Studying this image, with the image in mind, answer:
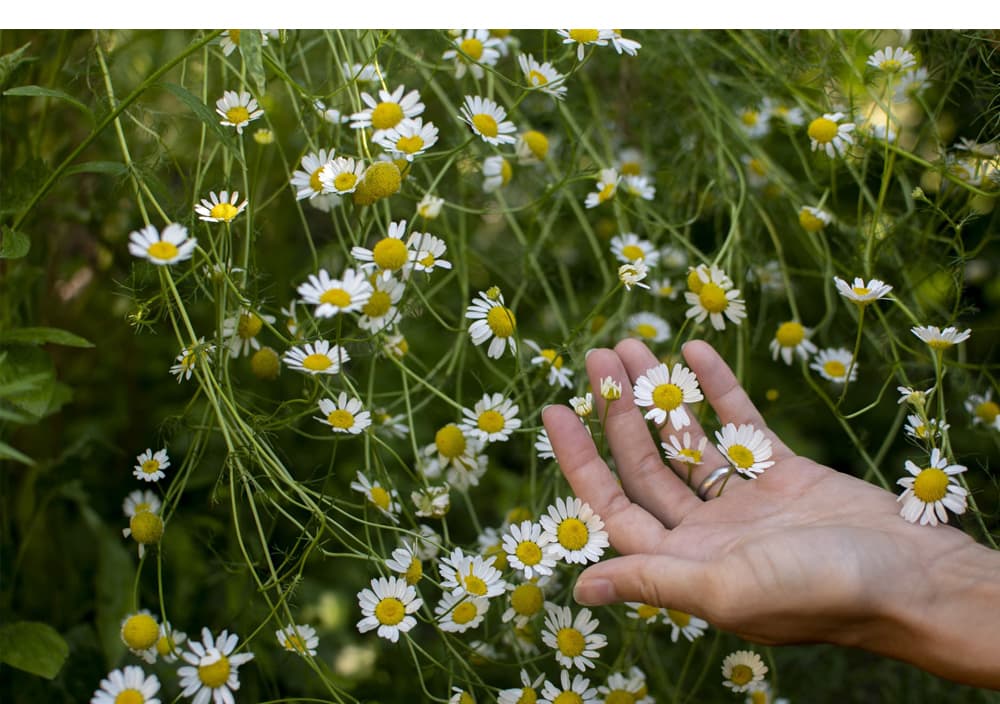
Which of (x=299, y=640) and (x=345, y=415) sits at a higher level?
(x=345, y=415)

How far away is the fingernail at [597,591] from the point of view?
710 mm

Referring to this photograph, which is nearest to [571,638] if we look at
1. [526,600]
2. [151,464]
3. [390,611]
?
[526,600]

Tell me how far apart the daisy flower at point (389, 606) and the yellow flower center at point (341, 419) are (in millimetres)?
124

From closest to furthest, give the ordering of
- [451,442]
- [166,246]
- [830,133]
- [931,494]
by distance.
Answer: [166,246]
[931,494]
[451,442]
[830,133]

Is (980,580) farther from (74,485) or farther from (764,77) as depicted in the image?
(74,485)

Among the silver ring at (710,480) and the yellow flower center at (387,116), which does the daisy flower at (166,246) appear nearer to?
the yellow flower center at (387,116)

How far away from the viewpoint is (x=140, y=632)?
75cm

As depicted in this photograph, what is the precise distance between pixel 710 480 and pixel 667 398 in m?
0.10

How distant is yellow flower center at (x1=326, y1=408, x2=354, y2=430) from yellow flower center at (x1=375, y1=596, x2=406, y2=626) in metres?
0.14

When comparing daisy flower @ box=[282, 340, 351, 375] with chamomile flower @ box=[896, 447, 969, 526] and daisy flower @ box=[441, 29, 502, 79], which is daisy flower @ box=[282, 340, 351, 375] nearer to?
daisy flower @ box=[441, 29, 502, 79]

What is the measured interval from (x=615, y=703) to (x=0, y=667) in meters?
0.62

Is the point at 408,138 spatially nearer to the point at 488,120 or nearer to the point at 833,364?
the point at 488,120

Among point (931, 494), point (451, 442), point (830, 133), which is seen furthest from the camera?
point (830, 133)
